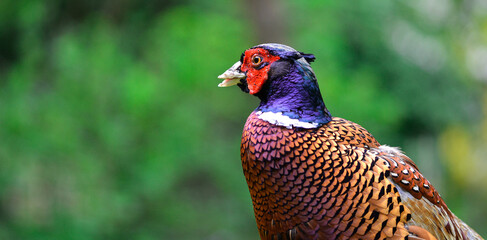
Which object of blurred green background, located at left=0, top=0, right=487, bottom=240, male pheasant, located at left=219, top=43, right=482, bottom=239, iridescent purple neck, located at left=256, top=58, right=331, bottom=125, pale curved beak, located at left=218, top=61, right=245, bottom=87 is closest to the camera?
male pheasant, located at left=219, top=43, right=482, bottom=239

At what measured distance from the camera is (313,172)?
8.68 feet

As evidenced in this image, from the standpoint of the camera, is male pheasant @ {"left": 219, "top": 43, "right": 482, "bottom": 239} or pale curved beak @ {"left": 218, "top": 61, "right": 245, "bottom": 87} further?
pale curved beak @ {"left": 218, "top": 61, "right": 245, "bottom": 87}

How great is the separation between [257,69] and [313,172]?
674mm

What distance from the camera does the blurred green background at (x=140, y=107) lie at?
747 centimetres

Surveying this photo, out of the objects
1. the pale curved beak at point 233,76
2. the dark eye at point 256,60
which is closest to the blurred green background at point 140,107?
the pale curved beak at point 233,76

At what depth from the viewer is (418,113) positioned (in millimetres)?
11273

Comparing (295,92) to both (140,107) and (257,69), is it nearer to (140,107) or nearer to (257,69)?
(257,69)

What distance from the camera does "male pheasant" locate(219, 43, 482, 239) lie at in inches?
102

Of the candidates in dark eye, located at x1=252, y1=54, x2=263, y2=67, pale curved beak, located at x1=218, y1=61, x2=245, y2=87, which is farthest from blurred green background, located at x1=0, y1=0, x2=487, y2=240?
dark eye, located at x1=252, y1=54, x2=263, y2=67

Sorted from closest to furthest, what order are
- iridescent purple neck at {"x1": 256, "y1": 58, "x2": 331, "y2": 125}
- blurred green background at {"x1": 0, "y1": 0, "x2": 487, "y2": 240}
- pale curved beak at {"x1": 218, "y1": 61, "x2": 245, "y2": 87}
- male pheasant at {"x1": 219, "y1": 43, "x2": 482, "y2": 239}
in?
male pheasant at {"x1": 219, "y1": 43, "x2": 482, "y2": 239}, iridescent purple neck at {"x1": 256, "y1": 58, "x2": 331, "y2": 125}, pale curved beak at {"x1": 218, "y1": 61, "x2": 245, "y2": 87}, blurred green background at {"x1": 0, "y1": 0, "x2": 487, "y2": 240}

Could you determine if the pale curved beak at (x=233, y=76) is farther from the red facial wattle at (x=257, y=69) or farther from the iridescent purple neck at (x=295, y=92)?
the iridescent purple neck at (x=295, y=92)

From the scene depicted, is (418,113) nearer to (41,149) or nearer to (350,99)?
(350,99)

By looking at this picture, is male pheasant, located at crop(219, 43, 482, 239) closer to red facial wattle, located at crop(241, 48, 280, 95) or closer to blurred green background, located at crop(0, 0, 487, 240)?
red facial wattle, located at crop(241, 48, 280, 95)

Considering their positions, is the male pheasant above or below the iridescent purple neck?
below
